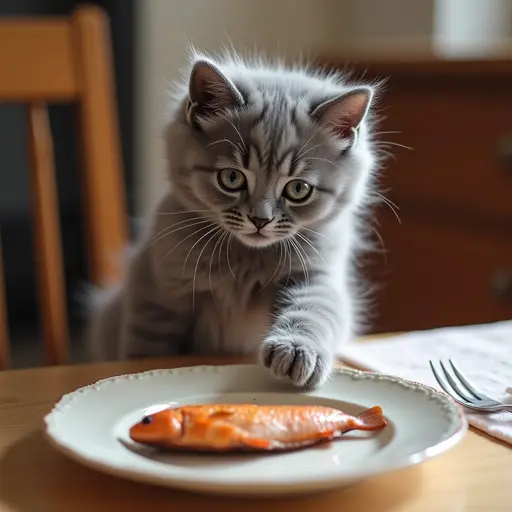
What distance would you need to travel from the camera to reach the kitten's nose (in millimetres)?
942

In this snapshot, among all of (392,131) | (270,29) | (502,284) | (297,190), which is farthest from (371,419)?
(270,29)

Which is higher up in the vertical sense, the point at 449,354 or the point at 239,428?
the point at 239,428

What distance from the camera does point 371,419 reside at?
0.70 m

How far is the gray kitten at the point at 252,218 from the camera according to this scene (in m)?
0.95

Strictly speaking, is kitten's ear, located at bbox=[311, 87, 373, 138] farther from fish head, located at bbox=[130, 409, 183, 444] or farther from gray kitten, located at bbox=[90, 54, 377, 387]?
fish head, located at bbox=[130, 409, 183, 444]

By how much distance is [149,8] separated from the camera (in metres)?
2.55

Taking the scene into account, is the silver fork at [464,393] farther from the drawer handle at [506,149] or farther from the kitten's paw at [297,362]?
the drawer handle at [506,149]

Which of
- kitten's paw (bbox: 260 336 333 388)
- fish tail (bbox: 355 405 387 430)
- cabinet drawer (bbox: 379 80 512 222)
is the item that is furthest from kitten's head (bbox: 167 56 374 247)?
cabinet drawer (bbox: 379 80 512 222)

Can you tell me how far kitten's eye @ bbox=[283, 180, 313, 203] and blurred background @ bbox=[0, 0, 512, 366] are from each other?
2.50ft

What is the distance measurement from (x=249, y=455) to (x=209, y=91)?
19.0 inches

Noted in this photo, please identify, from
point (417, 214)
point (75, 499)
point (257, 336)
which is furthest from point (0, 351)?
point (417, 214)

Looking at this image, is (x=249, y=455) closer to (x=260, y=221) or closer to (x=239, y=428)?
(x=239, y=428)

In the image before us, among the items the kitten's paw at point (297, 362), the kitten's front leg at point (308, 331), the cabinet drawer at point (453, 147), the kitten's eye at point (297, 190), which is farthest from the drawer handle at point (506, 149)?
the kitten's paw at point (297, 362)

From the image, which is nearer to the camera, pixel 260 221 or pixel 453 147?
Result: pixel 260 221
